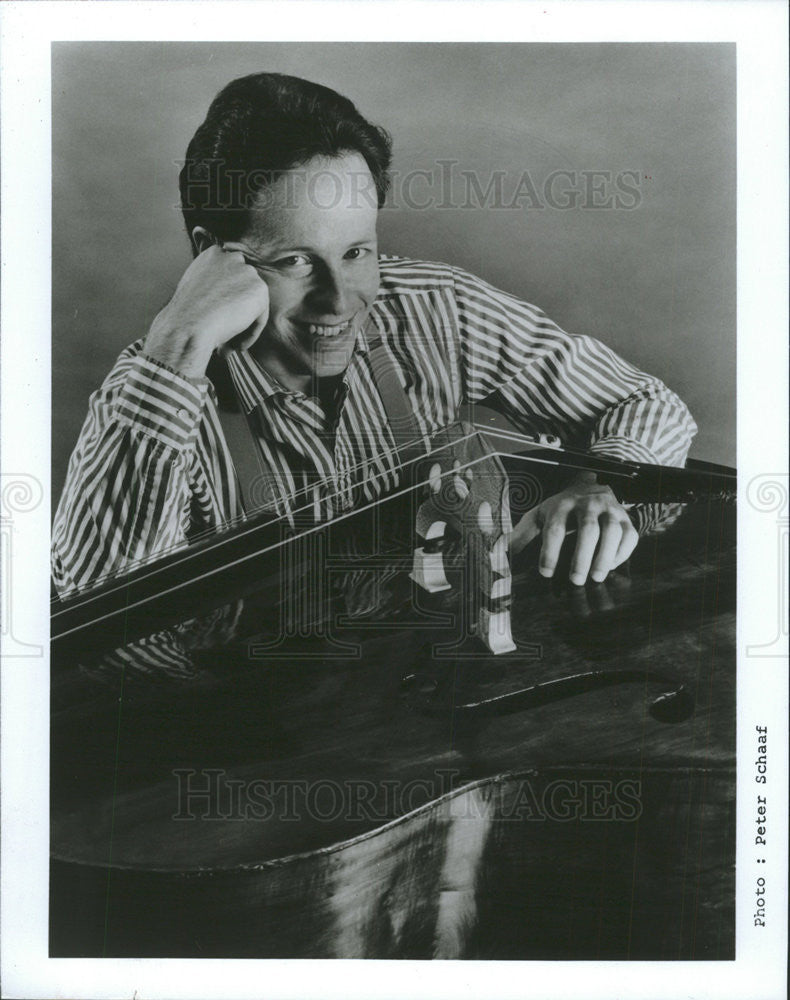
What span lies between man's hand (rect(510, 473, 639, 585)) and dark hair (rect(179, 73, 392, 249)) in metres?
0.94

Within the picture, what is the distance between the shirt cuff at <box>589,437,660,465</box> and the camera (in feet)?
6.79

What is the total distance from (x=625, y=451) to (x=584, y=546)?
0.27m

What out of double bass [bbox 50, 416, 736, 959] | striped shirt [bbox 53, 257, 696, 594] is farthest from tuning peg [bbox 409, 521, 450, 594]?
striped shirt [bbox 53, 257, 696, 594]

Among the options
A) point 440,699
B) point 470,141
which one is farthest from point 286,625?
point 470,141

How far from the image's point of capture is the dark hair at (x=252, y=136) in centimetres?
204

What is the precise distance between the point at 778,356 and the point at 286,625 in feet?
4.75

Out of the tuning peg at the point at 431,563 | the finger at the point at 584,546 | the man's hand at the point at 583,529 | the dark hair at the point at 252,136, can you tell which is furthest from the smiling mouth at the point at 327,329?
the finger at the point at 584,546

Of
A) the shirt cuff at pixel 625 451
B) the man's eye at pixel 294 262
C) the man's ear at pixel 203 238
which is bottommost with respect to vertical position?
the shirt cuff at pixel 625 451

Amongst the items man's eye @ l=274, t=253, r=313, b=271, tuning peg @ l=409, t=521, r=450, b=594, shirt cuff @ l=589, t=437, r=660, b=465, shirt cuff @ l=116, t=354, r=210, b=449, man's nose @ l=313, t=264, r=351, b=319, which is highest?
man's eye @ l=274, t=253, r=313, b=271

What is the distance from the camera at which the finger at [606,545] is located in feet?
6.71

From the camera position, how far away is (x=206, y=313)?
2.03 meters

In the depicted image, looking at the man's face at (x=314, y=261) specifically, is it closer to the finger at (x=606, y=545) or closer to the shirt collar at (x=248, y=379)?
the shirt collar at (x=248, y=379)

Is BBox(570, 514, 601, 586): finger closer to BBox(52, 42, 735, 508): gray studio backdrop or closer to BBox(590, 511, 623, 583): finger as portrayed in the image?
BBox(590, 511, 623, 583): finger

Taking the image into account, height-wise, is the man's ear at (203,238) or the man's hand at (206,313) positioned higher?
the man's ear at (203,238)
